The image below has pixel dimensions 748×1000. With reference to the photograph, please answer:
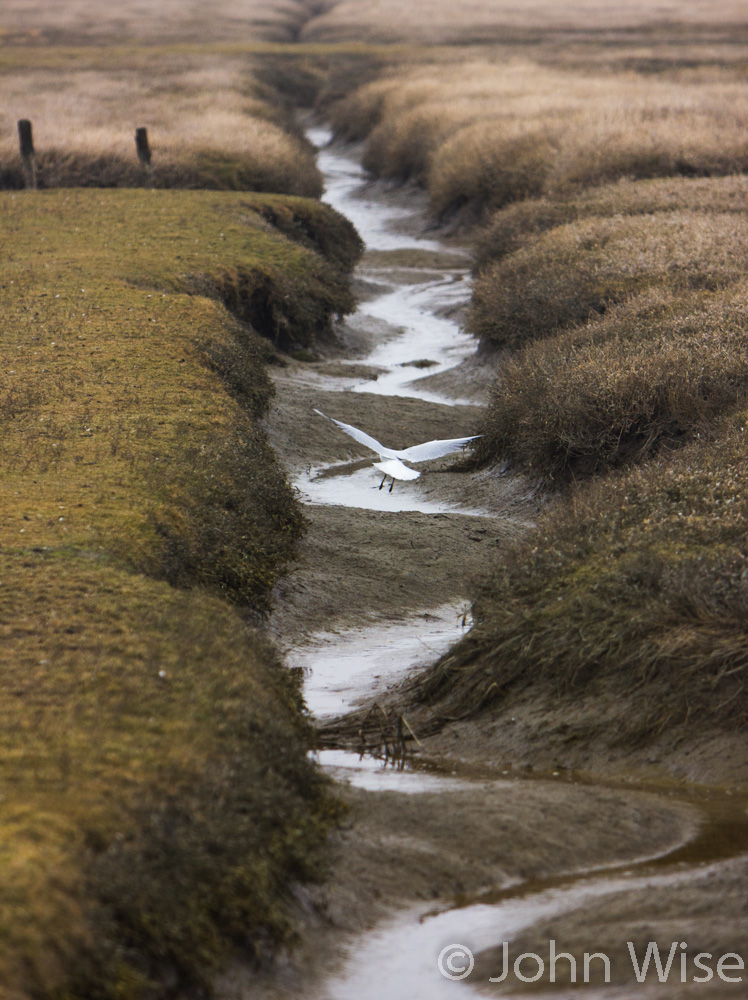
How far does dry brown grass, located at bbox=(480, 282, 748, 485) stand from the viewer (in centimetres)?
892

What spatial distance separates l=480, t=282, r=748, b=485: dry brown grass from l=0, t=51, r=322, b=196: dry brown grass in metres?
12.7

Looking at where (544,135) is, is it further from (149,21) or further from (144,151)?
(149,21)

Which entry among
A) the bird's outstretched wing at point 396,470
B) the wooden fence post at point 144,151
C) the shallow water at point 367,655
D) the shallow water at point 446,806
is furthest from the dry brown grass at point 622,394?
the wooden fence post at point 144,151

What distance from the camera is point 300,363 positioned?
1398cm

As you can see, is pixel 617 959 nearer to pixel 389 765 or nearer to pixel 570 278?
pixel 389 765

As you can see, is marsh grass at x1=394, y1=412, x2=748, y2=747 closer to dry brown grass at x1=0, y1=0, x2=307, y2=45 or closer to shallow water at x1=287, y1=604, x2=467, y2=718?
shallow water at x1=287, y1=604, x2=467, y2=718

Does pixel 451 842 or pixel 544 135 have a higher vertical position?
pixel 544 135

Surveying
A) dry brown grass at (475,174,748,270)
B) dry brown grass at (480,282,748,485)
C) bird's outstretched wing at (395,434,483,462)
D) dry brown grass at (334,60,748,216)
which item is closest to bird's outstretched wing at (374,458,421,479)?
bird's outstretched wing at (395,434,483,462)

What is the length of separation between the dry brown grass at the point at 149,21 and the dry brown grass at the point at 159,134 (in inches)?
1390

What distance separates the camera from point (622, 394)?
9070mm

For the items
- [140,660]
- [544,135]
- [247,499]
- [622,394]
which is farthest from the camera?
[544,135]

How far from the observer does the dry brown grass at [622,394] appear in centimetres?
892

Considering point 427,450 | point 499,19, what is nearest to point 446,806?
point 427,450

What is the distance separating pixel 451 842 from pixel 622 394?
17.8 feet
